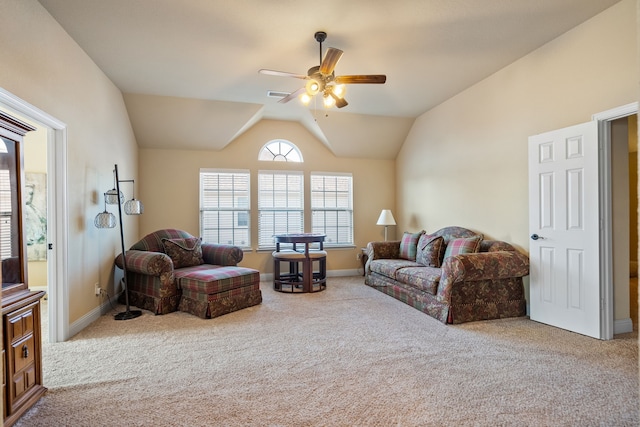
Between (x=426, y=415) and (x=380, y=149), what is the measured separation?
4955mm

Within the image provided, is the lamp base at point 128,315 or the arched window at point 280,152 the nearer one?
the lamp base at point 128,315

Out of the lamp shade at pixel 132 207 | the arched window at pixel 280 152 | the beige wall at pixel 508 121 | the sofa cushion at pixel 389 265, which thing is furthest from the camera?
the arched window at pixel 280 152

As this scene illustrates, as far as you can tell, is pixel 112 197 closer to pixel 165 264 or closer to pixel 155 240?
pixel 155 240

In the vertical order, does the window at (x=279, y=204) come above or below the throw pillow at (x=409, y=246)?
above

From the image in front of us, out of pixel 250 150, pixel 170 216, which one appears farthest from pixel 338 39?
pixel 170 216

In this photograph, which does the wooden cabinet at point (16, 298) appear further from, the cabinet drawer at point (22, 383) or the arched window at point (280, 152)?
the arched window at point (280, 152)

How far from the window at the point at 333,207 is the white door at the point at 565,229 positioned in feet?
10.7

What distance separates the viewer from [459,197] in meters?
4.92

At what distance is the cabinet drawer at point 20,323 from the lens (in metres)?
2.02

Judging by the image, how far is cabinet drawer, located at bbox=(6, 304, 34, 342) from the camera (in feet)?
6.64

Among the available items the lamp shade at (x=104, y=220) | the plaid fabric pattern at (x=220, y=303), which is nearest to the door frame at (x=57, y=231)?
the lamp shade at (x=104, y=220)

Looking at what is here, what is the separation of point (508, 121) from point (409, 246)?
2.12m

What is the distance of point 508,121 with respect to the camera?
4.11 meters

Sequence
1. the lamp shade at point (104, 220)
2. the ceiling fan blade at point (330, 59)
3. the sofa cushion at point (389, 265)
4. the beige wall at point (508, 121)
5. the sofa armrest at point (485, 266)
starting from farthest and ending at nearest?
the sofa cushion at point (389, 265) < the lamp shade at point (104, 220) < the sofa armrest at point (485, 266) < the beige wall at point (508, 121) < the ceiling fan blade at point (330, 59)
